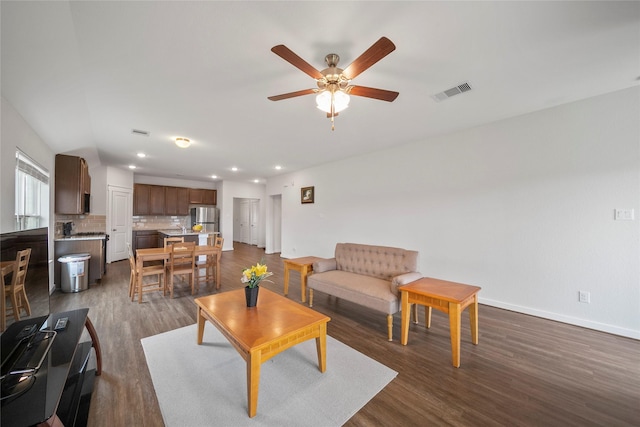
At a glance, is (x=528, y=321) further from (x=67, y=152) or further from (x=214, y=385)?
(x=67, y=152)

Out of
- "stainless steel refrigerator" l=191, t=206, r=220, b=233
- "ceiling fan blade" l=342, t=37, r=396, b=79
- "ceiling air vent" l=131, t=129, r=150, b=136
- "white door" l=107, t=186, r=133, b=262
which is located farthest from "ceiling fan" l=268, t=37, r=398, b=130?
"stainless steel refrigerator" l=191, t=206, r=220, b=233

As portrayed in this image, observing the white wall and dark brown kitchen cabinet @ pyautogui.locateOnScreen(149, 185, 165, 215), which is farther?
dark brown kitchen cabinet @ pyautogui.locateOnScreen(149, 185, 165, 215)

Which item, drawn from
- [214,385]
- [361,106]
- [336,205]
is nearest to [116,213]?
[336,205]

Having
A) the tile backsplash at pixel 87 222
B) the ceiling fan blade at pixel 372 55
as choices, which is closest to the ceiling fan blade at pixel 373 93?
the ceiling fan blade at pixel 372 55

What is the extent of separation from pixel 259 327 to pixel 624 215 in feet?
12.9

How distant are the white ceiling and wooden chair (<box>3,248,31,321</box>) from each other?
4.57 ft

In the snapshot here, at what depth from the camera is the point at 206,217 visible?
8281mm

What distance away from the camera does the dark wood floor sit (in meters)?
1.58

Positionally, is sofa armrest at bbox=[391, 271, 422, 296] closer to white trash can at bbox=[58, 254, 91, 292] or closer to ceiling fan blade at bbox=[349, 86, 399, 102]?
ceiling fan blade at bbox=[349, 86, 399, 102]

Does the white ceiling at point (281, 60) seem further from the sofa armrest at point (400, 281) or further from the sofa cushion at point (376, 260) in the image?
the sofa armrest at point (400, 281)

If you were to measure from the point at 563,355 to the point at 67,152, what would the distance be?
7.45 meters

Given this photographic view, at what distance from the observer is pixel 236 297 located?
244 cm

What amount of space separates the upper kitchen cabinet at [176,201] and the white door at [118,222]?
1.03m

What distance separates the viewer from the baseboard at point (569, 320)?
256 centimetres
